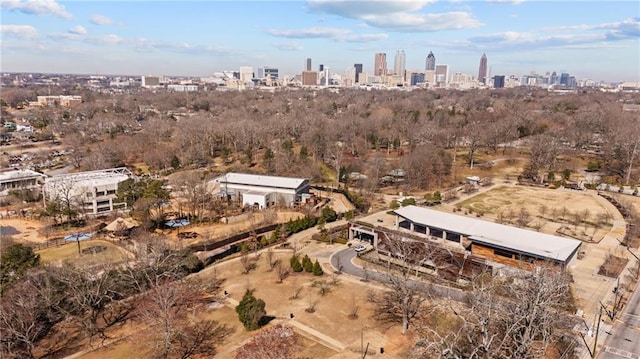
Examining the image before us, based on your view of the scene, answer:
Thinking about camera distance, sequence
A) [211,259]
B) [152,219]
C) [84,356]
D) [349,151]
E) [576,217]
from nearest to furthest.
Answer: [84,356]
[211,259]
[152,219]
[576,217]
[349,151]

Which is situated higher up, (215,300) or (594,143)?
(594,143)

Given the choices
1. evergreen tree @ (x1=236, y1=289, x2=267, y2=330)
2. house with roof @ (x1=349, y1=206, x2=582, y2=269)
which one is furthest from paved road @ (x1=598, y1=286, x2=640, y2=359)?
evergreen tree @ (x1=236, y1=289, x2=267, y2=330)

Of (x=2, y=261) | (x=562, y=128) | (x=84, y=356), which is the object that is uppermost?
(x=562, y=128)

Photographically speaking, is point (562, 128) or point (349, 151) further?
point (562, 128)

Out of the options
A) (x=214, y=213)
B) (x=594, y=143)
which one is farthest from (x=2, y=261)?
(x=594, y=143)

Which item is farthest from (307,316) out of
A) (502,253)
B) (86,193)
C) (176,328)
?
(86,193)

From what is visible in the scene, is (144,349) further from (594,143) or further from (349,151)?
(594,143)

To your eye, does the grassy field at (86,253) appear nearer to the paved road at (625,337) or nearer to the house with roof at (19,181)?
the house with roof at (19,181)
